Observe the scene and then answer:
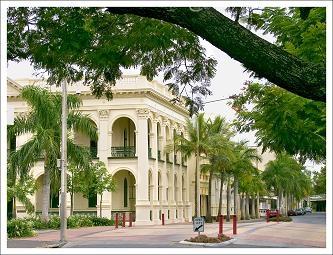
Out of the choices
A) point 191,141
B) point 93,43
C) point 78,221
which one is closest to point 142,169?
point 191,141

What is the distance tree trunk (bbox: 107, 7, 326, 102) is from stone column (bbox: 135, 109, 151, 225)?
116 feet

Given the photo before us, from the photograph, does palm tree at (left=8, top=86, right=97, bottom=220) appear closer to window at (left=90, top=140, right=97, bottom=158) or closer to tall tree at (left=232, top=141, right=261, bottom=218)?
window at (left=90, top=140, right=97, bottom=158)

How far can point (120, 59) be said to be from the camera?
845cm

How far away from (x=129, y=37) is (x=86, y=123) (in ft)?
86.3

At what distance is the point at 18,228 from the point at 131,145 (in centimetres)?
1929

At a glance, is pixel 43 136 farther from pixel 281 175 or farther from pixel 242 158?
pixel 281 175

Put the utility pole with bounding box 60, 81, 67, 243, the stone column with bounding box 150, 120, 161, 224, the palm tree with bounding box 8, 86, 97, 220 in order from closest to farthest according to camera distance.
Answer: the utility pole with bounding box 60, 81, 67, 243
the palm tree with bounding box 8, 86, 97, 220
the stone column with bounding box 150, 120, 161, 224

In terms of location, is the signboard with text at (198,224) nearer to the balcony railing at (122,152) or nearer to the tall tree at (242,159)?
the balcony railing at (122,152)

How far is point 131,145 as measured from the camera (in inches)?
1780

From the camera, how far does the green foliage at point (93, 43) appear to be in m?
7.93

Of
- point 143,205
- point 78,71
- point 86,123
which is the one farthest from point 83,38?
point 143,205

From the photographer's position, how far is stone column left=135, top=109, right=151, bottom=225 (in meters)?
41.9

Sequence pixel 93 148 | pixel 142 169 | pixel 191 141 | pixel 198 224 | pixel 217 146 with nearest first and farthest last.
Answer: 1. pixel 198 224
2. pixel 142 169
3. pixel 93 148
4. pixel 217 146
5. pixel 191 141

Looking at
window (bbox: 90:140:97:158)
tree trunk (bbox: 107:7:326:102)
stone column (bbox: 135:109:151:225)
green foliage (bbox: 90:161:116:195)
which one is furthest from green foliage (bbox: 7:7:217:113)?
window (bbox: 90:140:97:158)
